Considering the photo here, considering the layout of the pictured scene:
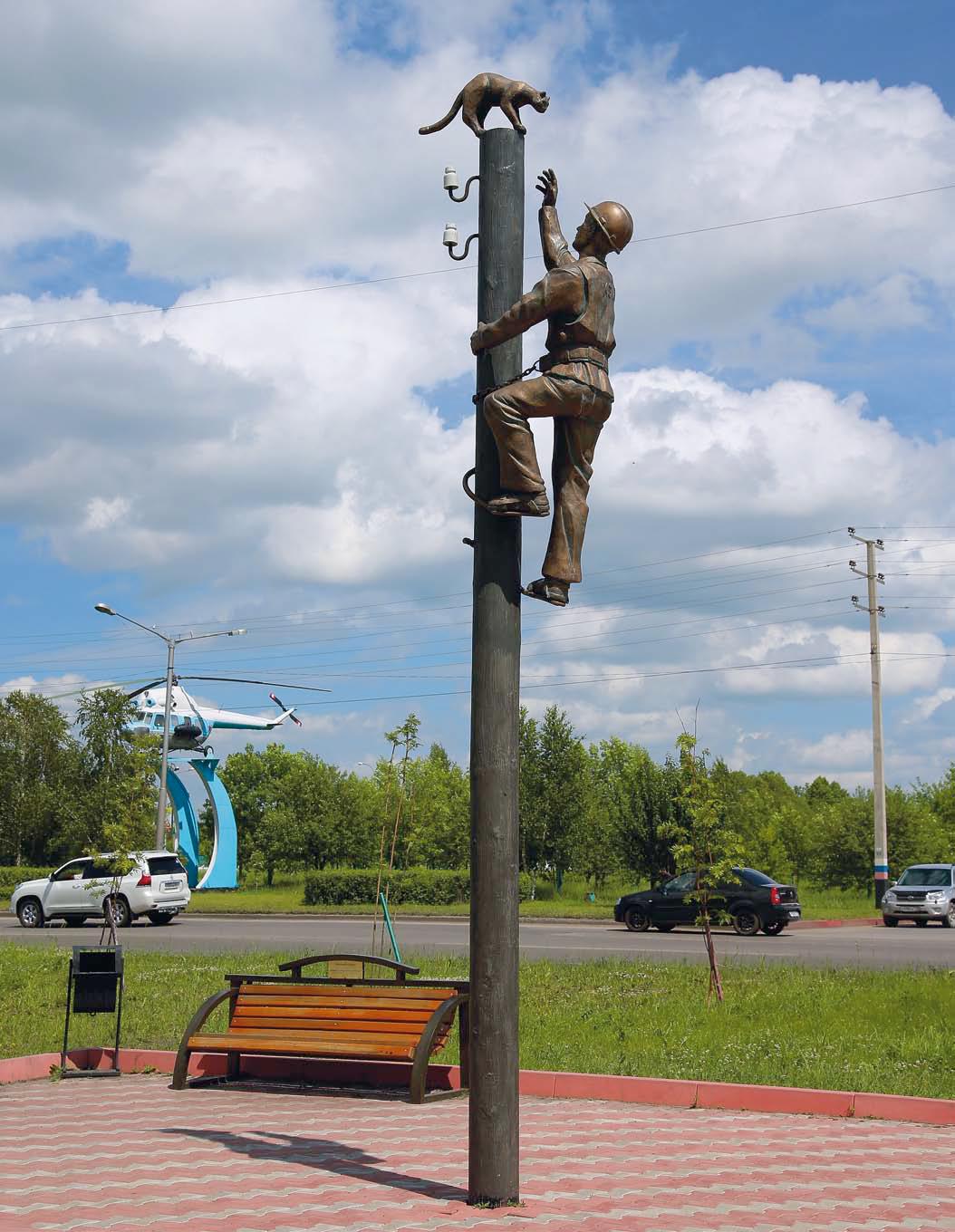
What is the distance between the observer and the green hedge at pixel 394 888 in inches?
1524

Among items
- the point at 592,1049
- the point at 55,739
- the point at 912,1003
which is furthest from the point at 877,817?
the point at 55,739

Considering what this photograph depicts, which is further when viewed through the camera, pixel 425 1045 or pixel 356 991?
pixel 356 991

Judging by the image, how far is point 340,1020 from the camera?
884cm

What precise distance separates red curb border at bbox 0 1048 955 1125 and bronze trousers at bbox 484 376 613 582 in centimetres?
399

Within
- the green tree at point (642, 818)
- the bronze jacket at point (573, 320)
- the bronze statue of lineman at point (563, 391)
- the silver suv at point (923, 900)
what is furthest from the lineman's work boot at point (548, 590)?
the green tree at point (642, 818)

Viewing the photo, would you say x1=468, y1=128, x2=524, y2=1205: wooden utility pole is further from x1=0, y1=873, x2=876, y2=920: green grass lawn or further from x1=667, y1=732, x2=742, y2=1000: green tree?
x1=0, y1=873, x2=876, y2=920: green grass lawn

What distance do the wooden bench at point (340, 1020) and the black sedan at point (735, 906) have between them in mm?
16351

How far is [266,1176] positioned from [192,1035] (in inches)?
135

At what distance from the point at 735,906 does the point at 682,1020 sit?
597 inches

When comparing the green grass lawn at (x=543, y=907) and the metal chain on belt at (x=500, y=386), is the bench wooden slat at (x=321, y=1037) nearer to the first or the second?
the metal chain on belt at (x=500, y=386)

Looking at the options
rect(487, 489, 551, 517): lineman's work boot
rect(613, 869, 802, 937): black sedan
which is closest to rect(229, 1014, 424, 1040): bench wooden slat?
rect(487, 489, 551, 517): lineman's work boot

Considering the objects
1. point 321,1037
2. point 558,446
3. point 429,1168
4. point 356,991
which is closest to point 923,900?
point 356,991

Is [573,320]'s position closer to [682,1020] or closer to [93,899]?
[682,1020]

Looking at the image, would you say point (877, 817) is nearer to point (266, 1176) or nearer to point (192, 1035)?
point (192, 1035)
